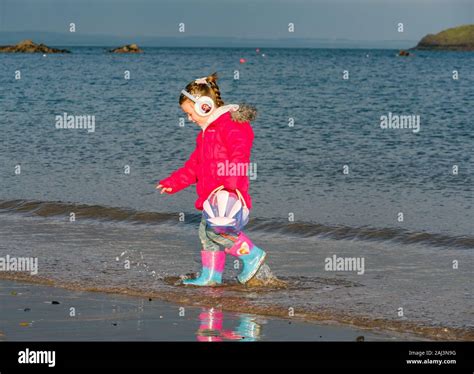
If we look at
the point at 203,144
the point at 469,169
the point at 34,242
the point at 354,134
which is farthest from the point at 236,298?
the point at 354,134

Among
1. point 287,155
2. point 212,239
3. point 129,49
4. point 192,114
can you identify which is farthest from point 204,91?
point 129,49

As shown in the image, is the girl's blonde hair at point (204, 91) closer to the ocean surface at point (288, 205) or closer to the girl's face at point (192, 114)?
the girl's face at point (192, 114)

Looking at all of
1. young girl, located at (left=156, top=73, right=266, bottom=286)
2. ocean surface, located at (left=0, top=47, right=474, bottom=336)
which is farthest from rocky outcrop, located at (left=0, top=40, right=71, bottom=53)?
young girl, located at (left=156, top=73, right=266, bottom=286)

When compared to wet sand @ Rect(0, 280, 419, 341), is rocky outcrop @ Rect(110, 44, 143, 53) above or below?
above

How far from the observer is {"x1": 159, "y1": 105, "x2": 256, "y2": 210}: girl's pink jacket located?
27.6 ft

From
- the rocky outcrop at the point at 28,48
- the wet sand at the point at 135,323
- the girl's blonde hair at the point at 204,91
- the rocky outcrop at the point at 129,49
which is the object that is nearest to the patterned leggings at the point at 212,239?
the wet sand at the point at 135,323

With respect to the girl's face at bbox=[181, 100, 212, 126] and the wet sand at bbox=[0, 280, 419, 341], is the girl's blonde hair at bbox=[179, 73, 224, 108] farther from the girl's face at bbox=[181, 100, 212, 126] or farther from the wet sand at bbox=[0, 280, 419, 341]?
the wet sand at bbox=[0, 280, 419, 341]

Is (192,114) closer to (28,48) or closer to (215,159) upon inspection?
(215,159)

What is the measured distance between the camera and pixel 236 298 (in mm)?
8570

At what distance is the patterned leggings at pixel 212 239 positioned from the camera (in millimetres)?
8867

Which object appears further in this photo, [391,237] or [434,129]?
[434,129]

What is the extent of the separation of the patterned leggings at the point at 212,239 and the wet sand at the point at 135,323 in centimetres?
78
